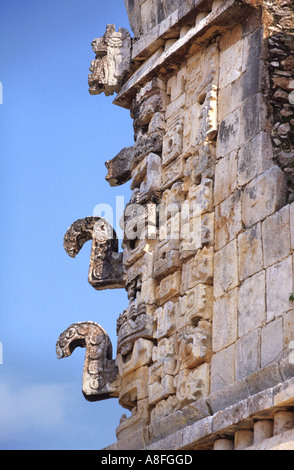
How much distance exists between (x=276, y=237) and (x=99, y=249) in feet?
9.81

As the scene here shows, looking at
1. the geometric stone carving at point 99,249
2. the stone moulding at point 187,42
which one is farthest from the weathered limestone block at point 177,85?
the geometric stone carving at point 99,249

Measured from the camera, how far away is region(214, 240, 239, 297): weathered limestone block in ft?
28.6

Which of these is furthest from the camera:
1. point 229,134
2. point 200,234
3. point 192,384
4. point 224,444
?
point 229,134

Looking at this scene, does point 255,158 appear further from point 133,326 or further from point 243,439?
point 243,439

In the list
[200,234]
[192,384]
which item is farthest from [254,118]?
[192,384]

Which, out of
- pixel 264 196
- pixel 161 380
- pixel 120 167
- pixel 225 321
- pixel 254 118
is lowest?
pixel 161 380

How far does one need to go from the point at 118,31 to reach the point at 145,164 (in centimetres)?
185

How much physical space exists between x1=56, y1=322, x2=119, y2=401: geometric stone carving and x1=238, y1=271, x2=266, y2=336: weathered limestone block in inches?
79.4

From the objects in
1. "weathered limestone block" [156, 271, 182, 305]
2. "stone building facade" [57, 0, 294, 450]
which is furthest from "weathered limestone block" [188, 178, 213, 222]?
"weathered limestone block" [156, 271, 182, 305]

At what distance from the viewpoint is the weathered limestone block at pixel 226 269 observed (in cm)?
870

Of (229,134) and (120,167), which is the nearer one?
(229,134)

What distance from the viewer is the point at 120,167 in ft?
37.1

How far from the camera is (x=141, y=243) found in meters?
10.2

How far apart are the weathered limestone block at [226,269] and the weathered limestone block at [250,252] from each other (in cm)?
8
